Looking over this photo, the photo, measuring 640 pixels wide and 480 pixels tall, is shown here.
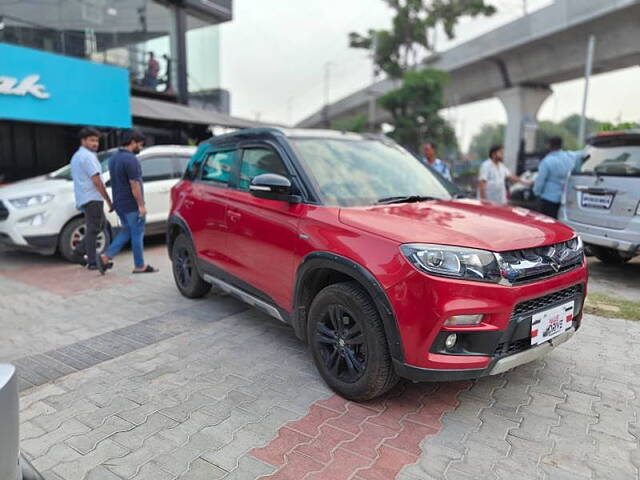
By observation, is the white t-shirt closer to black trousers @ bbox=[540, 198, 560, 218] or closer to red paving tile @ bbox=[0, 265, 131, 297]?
black trousers @ bbox=[540, 198, 560, 218]

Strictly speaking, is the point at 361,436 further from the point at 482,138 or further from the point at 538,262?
the point at 482,138

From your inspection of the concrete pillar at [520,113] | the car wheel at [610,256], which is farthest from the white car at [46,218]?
the concrete pillar at [520,113]

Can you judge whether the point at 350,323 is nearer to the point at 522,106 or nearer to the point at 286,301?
the point at 286,301

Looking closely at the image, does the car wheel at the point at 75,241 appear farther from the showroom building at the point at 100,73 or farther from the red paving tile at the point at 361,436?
the red paving tile at the point at 361,436

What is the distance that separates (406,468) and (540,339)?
107cm

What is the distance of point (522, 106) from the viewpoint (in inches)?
993

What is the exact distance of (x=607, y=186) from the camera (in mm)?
5461

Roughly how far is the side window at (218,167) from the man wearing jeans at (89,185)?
206 centimetres

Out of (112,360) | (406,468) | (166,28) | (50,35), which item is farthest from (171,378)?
(166,28)

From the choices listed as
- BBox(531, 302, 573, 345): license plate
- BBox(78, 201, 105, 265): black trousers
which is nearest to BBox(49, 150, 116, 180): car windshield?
BBox(78, 201, 105, 265): black trousers

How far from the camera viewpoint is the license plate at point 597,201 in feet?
17.8

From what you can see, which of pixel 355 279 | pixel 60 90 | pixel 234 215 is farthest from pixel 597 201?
pixel 60 90

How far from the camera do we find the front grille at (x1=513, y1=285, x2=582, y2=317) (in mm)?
2535

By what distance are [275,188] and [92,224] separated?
403 centimetres
